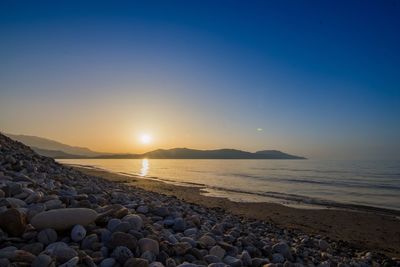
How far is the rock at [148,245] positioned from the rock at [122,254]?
0.31 meters

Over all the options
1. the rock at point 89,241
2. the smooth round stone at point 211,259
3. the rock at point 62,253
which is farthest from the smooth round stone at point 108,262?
→ the smooth round stone at point 211,259

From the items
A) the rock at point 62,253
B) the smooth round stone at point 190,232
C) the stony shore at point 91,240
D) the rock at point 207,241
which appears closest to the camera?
the rock at point 62,253

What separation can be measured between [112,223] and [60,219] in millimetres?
661

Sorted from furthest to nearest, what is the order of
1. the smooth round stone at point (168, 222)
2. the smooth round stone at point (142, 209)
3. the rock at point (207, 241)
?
the smooth round stone at point (142, 209), the smooth round stone at point (168, 222), the rock at point (207, 241)

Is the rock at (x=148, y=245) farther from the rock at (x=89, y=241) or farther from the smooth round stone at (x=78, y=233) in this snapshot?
the smooth round stone at (x=78, y=233)

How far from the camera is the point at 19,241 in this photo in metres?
3.38

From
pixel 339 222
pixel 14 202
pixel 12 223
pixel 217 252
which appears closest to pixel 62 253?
pixel 12 223

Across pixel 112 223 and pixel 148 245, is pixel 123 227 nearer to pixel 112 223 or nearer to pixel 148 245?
pixel 112 223

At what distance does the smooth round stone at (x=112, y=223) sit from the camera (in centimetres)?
406

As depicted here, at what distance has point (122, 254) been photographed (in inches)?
132

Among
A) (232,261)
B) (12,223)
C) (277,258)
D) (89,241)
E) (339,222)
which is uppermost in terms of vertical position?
(12,223)

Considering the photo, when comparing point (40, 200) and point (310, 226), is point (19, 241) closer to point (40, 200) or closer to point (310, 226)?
point (40, 200)

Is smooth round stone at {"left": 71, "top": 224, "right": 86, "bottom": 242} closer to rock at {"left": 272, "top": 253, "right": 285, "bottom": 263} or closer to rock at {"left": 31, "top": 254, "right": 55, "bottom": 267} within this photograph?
rock at {"left": 31, "top": 254, "right": 55, "bottom": 267}

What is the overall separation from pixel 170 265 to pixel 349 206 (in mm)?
19376
